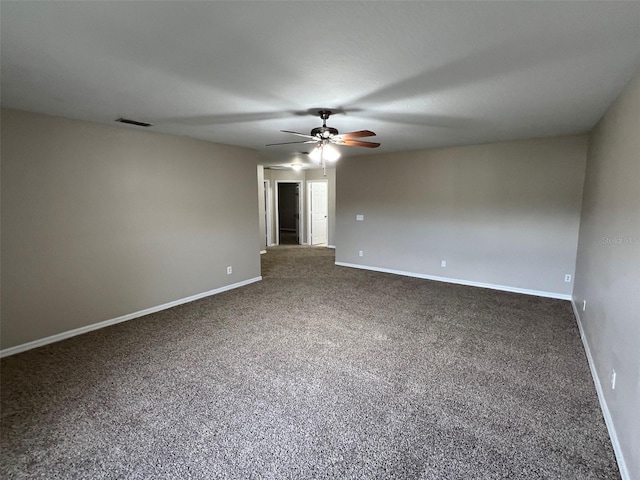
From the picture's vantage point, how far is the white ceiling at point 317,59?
1.47 m

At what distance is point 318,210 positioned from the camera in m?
9.57

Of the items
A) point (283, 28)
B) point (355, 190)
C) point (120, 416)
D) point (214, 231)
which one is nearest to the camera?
point (283, 28)

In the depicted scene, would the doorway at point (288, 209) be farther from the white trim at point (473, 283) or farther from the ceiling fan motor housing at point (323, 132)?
the ceiling fan motor housing at point (323, 132)

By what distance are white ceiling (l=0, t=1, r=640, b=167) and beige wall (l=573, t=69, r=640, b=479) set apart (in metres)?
0.38

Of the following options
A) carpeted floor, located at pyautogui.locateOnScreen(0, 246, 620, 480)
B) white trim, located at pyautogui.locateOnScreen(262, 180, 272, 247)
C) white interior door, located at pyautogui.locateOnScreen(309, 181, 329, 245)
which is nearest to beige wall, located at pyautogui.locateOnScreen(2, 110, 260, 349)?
carpeted floor, located at pyautogui.locateOnScreen(0, 246, 620, 480)

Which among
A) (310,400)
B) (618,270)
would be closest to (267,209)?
(310,400)

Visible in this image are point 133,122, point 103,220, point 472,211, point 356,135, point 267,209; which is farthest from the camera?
point 267,209

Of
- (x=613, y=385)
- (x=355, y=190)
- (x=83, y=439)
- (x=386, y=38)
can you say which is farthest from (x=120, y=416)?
(x=355, y=190)

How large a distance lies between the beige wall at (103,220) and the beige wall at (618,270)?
462cm

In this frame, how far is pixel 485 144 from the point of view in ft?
16.3

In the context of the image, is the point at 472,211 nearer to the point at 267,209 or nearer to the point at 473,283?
the point at 473,283

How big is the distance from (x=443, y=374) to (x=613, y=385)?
1.10 m

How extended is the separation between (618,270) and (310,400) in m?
2.41

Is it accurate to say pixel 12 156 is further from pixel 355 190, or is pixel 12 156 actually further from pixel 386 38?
pixel 355 190
